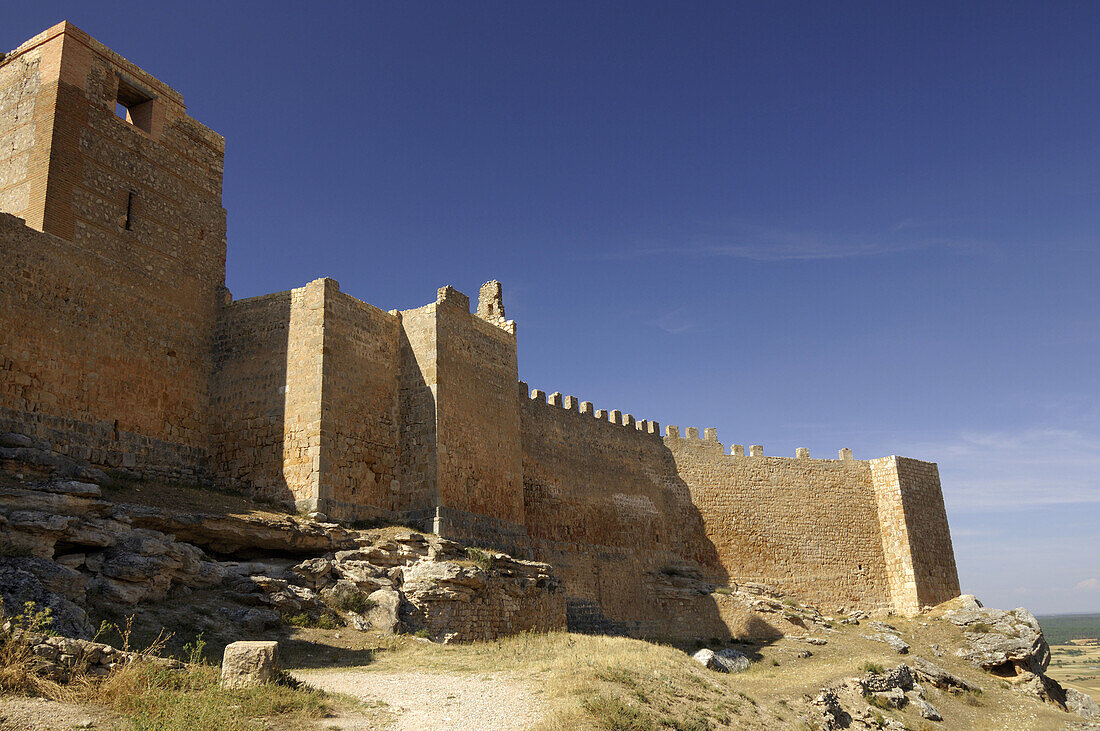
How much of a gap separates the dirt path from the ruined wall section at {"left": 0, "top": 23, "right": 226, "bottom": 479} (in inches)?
277

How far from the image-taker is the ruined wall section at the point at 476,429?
54.2ft

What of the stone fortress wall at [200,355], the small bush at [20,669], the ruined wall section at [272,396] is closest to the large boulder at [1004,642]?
the stone fortress wall at [200,355]

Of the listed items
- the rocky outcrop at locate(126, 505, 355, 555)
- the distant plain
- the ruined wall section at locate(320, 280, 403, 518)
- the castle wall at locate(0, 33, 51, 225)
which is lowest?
the distant plain

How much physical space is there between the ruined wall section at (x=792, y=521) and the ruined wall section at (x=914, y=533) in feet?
1.30

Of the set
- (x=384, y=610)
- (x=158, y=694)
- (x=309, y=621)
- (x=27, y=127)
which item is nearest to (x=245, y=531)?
(x=309, y=621)

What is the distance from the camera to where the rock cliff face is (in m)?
9.86

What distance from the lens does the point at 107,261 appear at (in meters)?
14.8

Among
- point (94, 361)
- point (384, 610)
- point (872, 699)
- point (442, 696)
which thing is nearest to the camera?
point (442, 696)

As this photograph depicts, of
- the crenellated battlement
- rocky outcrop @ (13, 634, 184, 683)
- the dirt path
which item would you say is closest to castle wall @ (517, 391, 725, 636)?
the crenellated battlement

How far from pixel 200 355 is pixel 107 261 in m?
2.49

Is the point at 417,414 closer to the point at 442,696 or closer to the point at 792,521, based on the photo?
the point at 442,696

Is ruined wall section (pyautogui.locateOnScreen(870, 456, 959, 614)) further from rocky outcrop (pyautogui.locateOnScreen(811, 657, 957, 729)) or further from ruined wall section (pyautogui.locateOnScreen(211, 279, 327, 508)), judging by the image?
ruined wall section (pyautogui.locateOnScreen(211, 279, 327, 508))

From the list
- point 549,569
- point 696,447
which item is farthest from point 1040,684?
point 549,569

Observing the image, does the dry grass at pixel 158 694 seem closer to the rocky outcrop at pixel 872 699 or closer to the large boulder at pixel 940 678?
the rocky outcrop at pixel 872 699
